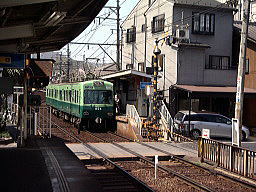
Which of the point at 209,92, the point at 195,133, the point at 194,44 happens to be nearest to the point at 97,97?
the point at 195,133

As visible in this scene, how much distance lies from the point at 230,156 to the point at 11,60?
6.70 m

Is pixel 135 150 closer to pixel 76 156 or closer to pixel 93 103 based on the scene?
pixel 76 156

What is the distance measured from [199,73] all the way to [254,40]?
4179 millimetres

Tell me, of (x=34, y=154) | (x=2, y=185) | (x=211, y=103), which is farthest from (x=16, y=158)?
(x=211, y=103)

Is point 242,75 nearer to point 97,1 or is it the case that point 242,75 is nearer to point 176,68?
point 97,1

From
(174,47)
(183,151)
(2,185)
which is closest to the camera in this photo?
(2,185)

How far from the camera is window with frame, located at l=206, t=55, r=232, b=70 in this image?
990 inches

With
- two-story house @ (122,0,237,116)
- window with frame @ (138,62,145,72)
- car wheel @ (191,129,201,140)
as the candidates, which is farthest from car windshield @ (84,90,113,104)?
window with frame @ (138,62,145,72)

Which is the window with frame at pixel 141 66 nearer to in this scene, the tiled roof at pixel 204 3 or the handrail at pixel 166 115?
the tiled roof at pixel 204 3

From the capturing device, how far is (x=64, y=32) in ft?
36.9

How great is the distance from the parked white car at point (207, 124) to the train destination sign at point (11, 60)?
12021 millimetres

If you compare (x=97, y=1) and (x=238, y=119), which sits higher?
(x=97, y=1)

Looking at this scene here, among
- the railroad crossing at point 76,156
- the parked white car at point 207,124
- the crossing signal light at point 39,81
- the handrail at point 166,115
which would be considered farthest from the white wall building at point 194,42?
the crossing signal light at point 39,81

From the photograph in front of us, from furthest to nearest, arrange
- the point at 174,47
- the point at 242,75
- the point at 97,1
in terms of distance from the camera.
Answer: the point at 174,47 → the point at 242,75 → the point at 97,1
